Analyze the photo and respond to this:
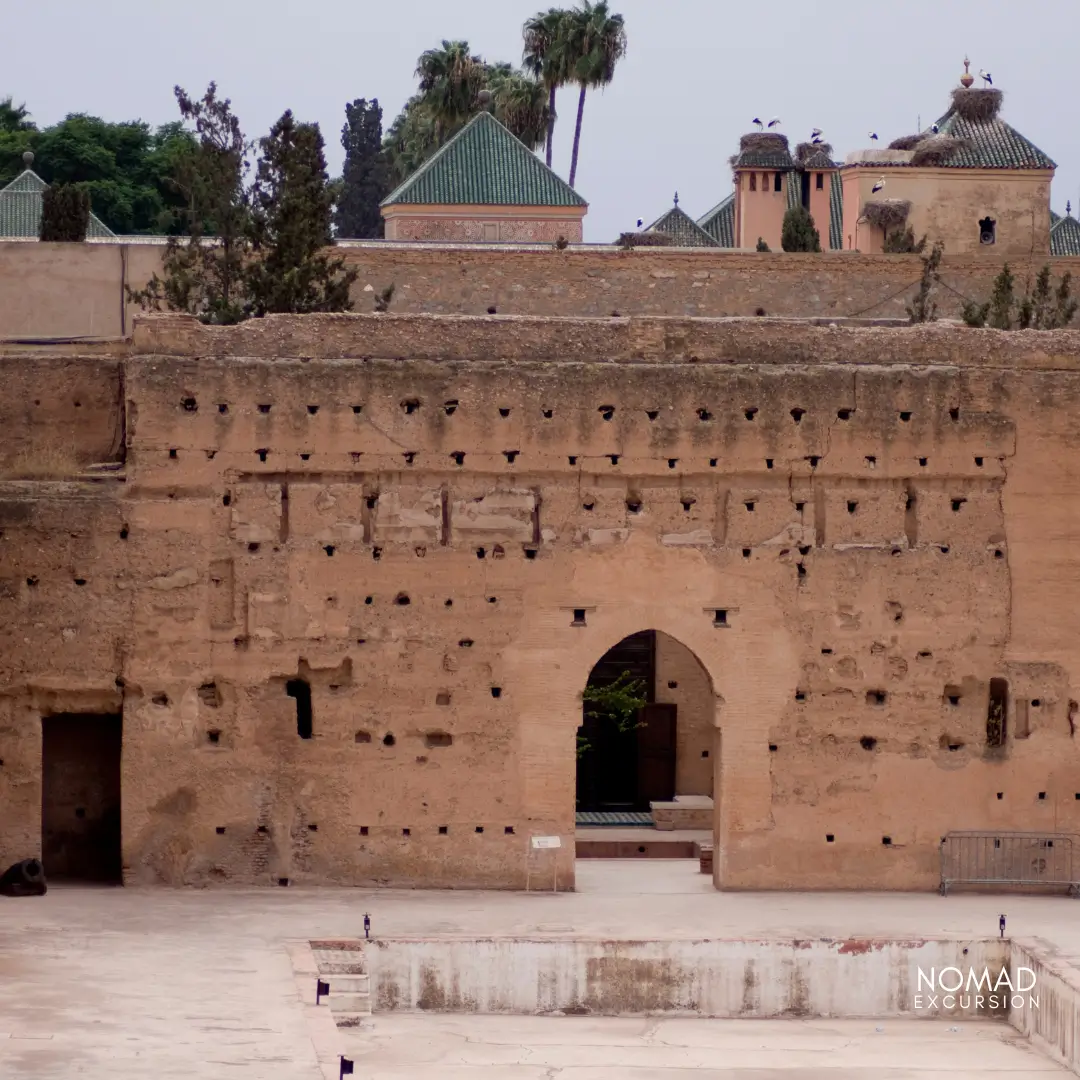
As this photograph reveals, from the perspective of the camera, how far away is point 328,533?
2408cm

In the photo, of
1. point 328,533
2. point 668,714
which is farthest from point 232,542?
point 668,714

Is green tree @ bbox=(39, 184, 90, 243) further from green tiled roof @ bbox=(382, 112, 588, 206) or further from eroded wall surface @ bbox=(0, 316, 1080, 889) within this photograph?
eroded wall surface @ bbox=(0, 316, 1080, 889)

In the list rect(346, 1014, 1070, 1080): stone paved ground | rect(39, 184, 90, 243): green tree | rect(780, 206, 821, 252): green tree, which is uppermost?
rect(780, 206, 821, 252): green tree

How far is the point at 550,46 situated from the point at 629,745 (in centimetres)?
2593

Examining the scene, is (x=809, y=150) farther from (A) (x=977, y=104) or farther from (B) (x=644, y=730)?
(B) (x=644, y=730)

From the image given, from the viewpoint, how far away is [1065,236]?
59656 millimetres

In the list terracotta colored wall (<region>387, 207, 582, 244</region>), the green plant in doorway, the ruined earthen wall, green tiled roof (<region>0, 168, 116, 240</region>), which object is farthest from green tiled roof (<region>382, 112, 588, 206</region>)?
the green plant in doorway

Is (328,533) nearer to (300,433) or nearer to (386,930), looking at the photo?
(300,433)

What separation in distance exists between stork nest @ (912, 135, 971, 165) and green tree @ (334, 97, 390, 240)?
24.8 m

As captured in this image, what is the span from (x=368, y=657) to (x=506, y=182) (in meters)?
26.2

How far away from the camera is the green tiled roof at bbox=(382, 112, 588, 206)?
48938 millimetres

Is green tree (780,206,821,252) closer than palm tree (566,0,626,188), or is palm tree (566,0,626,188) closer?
green tree (780,206,821,252)

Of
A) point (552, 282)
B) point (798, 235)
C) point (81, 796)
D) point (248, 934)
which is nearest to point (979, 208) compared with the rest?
point (798, 235)

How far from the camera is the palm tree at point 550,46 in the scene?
56.8 metres
